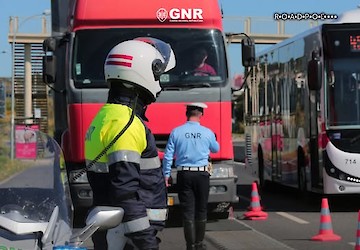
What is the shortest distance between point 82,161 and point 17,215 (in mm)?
7788

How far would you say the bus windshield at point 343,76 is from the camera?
14.7m

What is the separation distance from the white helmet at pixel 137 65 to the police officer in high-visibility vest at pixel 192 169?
Answer: 14.3ft

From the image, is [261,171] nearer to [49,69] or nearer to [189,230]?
[49,69]

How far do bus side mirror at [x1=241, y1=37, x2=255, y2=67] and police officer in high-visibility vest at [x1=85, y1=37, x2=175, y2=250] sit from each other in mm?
7604

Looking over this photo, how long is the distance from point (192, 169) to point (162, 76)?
290cm

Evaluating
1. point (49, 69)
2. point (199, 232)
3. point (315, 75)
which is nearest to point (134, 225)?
point (199, 232)

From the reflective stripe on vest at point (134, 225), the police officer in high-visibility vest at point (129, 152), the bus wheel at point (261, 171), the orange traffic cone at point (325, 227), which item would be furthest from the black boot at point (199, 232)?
the bus wheel at point (261, 171)

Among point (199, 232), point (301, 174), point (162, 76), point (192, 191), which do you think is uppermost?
point (162, 76)

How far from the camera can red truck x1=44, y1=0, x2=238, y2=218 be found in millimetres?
11945

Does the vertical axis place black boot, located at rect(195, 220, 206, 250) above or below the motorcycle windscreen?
below

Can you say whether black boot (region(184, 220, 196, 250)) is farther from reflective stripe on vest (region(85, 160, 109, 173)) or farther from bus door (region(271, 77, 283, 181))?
bus door (region(271, 77, 283, 181))

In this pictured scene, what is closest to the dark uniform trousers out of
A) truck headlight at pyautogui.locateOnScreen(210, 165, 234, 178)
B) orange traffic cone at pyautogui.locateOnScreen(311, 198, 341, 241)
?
orange traffic cone at pyautogui.locateOnScreen(311, 198, 341, 241)

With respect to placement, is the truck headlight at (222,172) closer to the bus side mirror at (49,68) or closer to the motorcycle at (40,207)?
the bus side mirror at (49,68)

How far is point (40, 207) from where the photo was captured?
426 cm
